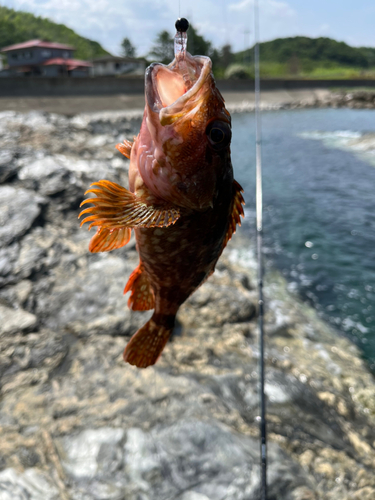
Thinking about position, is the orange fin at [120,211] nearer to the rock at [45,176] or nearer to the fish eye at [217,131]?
the fish eye at [217,131]

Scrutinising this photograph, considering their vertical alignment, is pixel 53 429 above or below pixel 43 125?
below

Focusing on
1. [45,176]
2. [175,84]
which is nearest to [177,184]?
[175,84]

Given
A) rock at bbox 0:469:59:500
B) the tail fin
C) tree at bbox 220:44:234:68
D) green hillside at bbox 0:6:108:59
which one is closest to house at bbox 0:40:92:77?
tree at bbox 220:44:234:68

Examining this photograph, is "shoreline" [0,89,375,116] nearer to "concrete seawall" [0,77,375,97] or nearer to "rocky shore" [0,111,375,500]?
"concrete seawall" [0,77,375,97]

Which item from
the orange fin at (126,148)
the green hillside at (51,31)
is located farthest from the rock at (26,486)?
the green hillside at (51,31)

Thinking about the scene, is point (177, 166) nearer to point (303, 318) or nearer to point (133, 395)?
point (133, 395)

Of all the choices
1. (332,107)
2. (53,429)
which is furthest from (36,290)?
(332,107)
